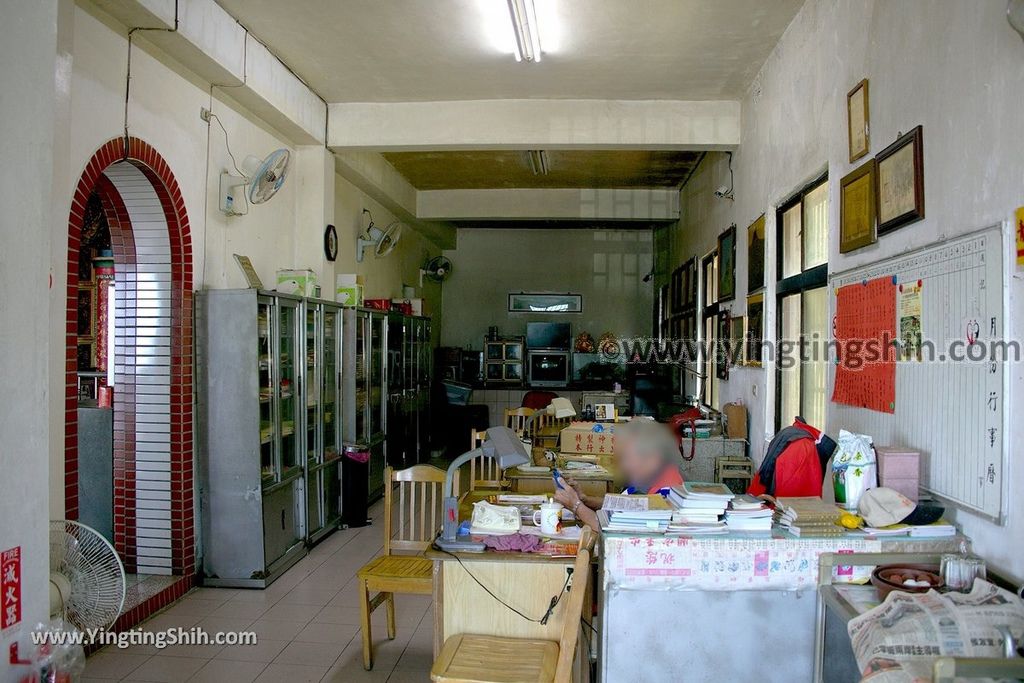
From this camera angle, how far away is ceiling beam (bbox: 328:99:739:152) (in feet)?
21.6

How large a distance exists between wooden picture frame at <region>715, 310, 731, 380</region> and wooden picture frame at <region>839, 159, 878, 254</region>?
298 cm

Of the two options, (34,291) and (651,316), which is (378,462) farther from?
(651,316)

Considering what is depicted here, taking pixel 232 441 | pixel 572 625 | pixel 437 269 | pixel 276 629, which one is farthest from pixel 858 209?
pixel 437 269

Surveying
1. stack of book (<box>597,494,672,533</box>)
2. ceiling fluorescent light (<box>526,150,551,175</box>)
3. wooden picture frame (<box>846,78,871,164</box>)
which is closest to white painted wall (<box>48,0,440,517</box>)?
ceiling fluorescent light (<box>526,150,551,175</box>)

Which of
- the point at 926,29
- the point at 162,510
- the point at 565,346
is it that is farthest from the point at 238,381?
the point at 565,346

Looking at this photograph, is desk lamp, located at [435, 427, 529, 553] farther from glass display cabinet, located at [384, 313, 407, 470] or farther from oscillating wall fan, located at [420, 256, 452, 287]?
oscillating wall fan, located at [420, 256, 452, 287]

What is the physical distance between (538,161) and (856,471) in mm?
6477

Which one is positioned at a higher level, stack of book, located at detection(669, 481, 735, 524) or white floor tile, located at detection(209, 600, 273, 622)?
stack of book, located at detection(669, 481, 735, 524)

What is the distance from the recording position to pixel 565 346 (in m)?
12.6

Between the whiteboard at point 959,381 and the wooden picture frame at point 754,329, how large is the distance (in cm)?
226

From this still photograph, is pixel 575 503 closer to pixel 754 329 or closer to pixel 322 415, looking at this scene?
pixel 754 329

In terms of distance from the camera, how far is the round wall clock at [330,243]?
693 cm

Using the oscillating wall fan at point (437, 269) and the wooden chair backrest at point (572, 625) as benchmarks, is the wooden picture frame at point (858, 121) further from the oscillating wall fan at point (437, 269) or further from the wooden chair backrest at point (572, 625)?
the oscillating wall fan at point (437, 269)

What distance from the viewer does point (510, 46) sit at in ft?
17.8
